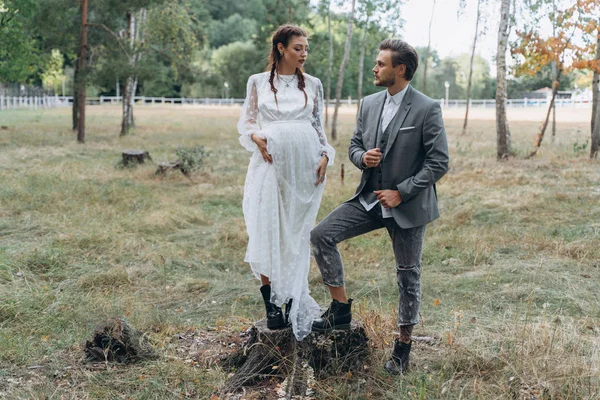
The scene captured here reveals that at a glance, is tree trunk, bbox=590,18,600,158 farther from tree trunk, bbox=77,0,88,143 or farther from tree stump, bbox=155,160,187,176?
tree trunk, bbox=77,0,88,143

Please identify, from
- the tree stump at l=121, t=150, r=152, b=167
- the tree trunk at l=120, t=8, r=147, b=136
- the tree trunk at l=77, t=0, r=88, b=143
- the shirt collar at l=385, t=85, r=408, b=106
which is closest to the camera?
the shirt collar at l=385, t=85, r=408, b=106

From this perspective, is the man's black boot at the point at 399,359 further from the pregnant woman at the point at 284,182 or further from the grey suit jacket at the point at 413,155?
the grey suit jacket at the point at 413,155

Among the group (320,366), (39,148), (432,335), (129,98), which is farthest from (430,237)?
(129,98)

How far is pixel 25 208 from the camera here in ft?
30.9

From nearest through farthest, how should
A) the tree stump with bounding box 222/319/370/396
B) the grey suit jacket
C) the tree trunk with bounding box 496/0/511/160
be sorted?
the grey suit jacket, the tree stump with bounding box 222/319/370/396, the tree trunk with bounding box 496/0/511/160

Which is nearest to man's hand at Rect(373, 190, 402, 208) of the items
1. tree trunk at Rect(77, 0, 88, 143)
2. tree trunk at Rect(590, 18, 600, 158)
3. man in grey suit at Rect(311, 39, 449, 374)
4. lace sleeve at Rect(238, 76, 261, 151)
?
man in grey suit at Rect(311, 39, 449, 374)

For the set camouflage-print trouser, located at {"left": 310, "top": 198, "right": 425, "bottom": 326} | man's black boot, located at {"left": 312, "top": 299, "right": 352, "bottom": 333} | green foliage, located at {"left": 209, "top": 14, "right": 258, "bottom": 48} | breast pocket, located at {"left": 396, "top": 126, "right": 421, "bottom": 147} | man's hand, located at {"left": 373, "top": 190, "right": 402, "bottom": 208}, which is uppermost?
green foliage, located at {"left": 209, "top": 14, "right": 258, "bottom": 48}

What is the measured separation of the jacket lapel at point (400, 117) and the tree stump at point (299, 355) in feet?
4.15

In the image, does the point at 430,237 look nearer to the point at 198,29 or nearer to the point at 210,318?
the point at 210,318

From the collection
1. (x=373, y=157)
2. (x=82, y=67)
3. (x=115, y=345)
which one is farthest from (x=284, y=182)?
(x=82, y=67)

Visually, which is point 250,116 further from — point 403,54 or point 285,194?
point 403,54

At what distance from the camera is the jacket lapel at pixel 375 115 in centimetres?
382

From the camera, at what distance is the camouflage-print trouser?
12.4ft

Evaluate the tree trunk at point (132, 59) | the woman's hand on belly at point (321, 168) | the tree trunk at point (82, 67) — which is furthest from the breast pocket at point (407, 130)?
the tree trunk at point (132, 59)
